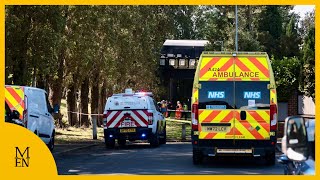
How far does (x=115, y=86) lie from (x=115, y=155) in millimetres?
24246

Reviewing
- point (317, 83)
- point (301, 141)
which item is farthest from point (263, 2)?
point (301, 141)

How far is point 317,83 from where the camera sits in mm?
6777

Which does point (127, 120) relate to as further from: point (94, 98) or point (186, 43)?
point (186, 43)

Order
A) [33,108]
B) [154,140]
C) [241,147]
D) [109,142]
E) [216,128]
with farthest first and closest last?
1. [154,140]
2. [109,142]
3. [33,108]
4. [216,128]
5. [241,147]

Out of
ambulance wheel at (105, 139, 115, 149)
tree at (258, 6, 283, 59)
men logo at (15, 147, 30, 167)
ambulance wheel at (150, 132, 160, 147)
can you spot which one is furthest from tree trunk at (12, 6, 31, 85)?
tree at (258, 6, 283, 59)

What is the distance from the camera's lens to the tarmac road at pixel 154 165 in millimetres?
14451

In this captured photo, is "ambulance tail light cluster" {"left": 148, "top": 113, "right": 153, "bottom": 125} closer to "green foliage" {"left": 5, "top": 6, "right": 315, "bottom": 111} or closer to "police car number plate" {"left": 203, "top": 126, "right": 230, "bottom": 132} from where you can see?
"green foliage" {"left": 5, "top": 6, "right": 315, "bottom": 111}

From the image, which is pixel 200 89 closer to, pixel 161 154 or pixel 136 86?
pixel 161 154

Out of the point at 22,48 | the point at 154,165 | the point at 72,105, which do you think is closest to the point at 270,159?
the point at 154,165

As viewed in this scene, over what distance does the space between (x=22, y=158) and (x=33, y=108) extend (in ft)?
41.2

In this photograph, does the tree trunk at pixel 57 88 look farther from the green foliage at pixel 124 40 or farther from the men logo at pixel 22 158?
the men logo at pixel 22 158

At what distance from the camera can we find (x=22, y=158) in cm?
704

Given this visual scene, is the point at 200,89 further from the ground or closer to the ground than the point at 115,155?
further from the ground

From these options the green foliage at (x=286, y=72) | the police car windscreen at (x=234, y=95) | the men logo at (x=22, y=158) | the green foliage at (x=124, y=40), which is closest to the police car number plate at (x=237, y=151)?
the police car windscreen at (x=234, y=95)
